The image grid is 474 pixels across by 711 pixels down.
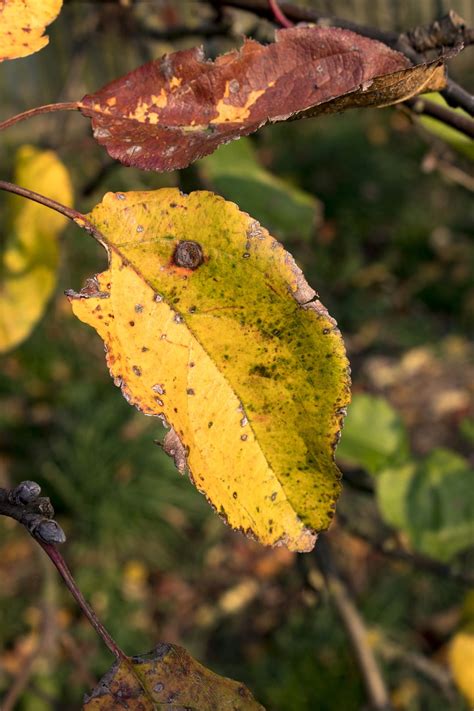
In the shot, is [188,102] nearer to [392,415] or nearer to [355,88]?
[355,88]

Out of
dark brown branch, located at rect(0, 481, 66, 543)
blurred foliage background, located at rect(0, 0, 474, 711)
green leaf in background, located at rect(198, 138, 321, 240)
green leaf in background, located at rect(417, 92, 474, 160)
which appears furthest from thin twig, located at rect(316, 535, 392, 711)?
dark brown branch, located at rect(0, 481, 66, 543)

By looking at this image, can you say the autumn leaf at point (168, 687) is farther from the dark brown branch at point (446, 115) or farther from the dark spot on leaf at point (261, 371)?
the dark brown branch at point (446, 115)

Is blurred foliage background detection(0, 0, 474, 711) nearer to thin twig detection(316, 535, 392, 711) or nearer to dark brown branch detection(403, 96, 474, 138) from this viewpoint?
thin twig detection(316, 535, 392, 711)

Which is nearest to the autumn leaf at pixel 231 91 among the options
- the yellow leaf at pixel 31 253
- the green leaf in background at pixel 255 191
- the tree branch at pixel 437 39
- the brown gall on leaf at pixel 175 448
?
the tree branch at pixel 437 39

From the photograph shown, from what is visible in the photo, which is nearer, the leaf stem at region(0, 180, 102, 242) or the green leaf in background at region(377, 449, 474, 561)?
the leaf stem at region(0, 180, 102, 242)

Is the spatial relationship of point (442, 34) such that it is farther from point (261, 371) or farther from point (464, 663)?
point (464, 663)
